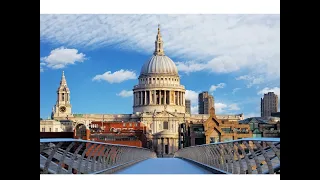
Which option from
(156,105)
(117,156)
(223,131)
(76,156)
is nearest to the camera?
(76,156)

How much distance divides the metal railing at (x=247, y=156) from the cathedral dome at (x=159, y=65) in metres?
105

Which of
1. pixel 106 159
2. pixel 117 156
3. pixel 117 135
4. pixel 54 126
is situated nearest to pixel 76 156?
pixel 106 159

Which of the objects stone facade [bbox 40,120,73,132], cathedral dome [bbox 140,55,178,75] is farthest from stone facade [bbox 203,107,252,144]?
cathedral dome [bbox 140,55,178,75]

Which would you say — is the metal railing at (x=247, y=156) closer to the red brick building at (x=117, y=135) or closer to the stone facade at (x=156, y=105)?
the red brick building at (x=117, y=135)

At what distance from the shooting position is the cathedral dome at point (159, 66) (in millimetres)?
127875

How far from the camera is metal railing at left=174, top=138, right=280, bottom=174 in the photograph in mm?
10170

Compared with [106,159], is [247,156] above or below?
above

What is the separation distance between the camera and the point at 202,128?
8938cm

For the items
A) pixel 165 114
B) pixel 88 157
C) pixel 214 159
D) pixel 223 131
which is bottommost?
pixel 214 159

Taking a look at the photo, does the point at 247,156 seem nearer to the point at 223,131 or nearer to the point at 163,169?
the point at 163,169

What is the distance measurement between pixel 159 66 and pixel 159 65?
0.43 meters

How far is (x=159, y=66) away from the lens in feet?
423
